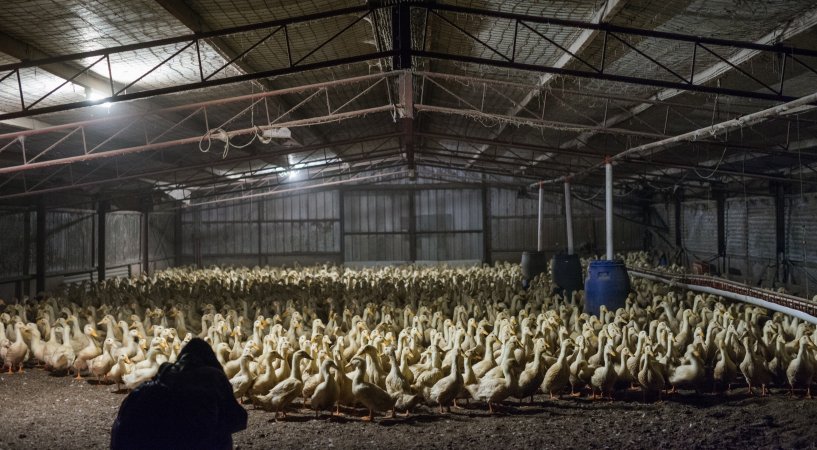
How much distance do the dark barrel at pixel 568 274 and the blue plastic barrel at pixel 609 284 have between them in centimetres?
253

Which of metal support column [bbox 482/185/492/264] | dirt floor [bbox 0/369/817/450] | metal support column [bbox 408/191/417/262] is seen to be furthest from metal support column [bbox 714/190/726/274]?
dirt floor [bbox 0/369/817/450]

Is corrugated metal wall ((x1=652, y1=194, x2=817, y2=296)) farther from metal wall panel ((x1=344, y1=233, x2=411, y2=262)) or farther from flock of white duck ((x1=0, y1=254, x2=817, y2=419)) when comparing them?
metal wall panel ((x1=344, y1=233, x2=411, y2=262))

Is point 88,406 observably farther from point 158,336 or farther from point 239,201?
point 239,201

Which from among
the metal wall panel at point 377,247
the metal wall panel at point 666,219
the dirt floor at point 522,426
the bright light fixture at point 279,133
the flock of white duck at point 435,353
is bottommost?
the dirt floor at point 522,426

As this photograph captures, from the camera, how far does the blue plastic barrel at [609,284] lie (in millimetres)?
11734

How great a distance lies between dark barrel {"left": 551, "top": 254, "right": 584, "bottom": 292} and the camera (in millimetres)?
14484

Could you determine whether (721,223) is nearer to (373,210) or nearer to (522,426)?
(373,210)

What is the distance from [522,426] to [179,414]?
461 cm

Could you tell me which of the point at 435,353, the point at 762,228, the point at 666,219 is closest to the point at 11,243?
the point at 435,353

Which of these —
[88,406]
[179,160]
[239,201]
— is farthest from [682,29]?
[239,201]

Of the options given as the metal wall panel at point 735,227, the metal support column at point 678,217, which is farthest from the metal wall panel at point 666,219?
the metal wall panel at point 735,227

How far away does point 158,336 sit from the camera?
9141 mm

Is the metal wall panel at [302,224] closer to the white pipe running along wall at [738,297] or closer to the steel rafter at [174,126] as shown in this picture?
the steel rafter at [174,126]

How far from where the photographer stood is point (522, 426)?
668 centimetres
